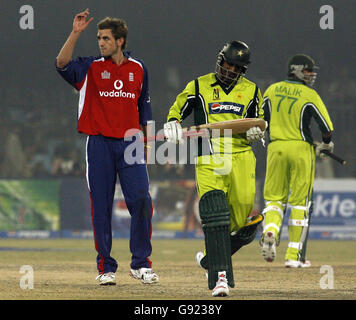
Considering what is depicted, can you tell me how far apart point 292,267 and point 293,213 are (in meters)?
0.64

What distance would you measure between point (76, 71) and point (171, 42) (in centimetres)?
1448

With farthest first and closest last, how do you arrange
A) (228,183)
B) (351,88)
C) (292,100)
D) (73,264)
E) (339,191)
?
(351,88) < (339,191) < (73,264) < (292,100) < (228,183)

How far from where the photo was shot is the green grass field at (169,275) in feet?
25.0

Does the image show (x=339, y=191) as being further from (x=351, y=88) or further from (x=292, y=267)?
(x=292, y=267)

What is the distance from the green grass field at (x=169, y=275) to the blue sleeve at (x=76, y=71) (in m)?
1.85

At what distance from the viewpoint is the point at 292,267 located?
35.0ft

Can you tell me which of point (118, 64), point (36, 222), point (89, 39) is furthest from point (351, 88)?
point (118, 64)

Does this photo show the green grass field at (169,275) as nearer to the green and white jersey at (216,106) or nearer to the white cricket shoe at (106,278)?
the white cricket shoe at (106,278)

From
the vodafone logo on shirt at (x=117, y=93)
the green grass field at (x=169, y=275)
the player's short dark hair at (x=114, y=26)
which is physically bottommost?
the green grass field at (x=169, y=275)

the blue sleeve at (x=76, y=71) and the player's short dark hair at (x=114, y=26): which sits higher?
the player's short dark hair at (x=114, y=26)

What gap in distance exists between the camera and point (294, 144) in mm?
10680

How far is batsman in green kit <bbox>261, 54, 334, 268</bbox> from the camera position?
35.0 feet

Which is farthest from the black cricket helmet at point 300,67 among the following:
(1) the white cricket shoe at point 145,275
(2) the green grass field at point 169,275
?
(1) the white cricket shoe at point 145,275

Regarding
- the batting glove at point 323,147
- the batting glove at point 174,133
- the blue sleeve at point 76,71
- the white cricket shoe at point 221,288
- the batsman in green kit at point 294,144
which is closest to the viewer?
the white cricket shoe at point 221,288
